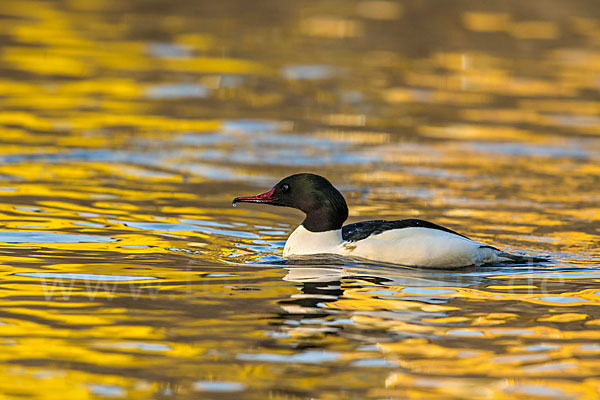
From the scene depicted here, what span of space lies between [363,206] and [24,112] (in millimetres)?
7529

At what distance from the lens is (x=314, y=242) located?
11.1 meters

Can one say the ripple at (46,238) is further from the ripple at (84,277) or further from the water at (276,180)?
the ripple at (84,277)

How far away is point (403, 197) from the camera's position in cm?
1475

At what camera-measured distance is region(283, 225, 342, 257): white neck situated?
11.0 m

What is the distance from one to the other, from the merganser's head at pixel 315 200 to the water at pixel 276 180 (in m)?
0.58

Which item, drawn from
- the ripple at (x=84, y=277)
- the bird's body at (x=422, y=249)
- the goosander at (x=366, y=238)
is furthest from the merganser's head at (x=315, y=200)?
the ripple at (x=84, y=277)

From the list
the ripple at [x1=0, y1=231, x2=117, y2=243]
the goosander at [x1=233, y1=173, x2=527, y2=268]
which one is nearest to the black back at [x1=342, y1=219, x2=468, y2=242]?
the goosander at [x1=233, y1=173, x2=527, y2=268]

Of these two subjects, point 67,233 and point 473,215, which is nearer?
point 67,233

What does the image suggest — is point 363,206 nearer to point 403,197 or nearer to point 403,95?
point 403,197

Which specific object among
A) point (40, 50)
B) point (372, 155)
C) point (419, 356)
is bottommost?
point (419, 356)

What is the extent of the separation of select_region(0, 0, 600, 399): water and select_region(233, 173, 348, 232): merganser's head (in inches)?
22.6

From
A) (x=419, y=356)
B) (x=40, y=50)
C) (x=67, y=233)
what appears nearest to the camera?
(x=419, y=356)

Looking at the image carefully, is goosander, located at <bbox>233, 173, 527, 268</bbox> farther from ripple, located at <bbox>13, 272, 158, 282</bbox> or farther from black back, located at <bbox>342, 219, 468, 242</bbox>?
ripple, located at <bbox>13, 272, 158, 282</bbox>

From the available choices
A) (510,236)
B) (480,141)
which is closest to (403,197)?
(510,236)
